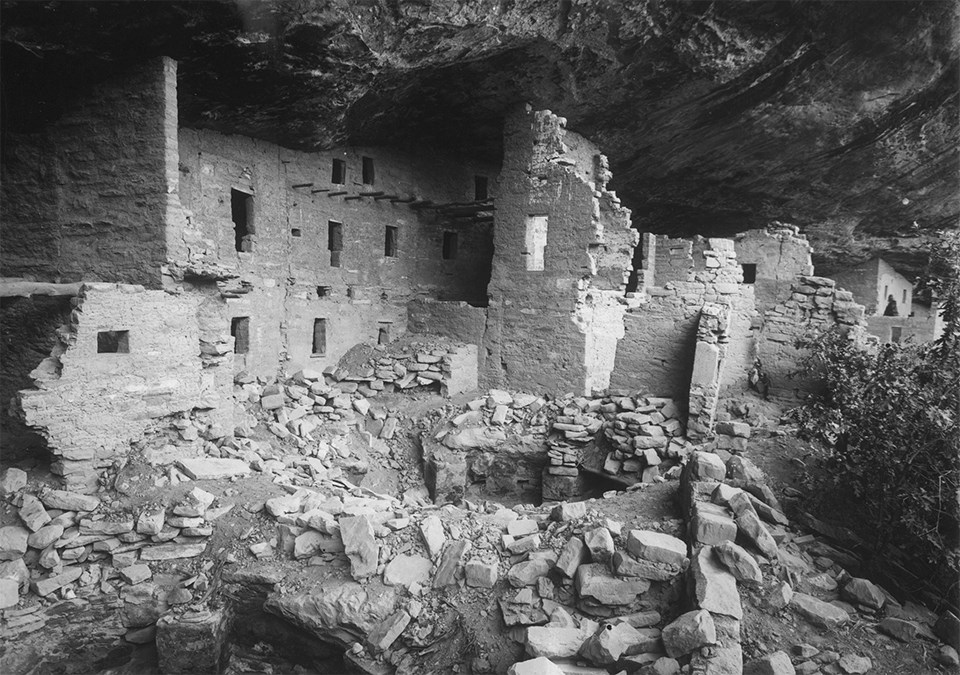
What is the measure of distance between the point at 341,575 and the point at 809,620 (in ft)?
15.6

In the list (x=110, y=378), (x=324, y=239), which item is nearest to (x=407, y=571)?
(x=110, y=378)

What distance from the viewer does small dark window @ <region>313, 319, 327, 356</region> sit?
43.8ft

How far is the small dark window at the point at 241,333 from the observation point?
11727mm

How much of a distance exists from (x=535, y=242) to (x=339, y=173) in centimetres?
507

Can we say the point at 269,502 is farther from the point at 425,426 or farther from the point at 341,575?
the point at 425,426

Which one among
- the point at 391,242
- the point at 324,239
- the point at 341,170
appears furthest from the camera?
the point at 391,242

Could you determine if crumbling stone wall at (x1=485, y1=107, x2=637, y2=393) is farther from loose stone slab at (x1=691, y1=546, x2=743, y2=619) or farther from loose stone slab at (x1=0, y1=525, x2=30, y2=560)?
loose stone slab at (x1=0, y1=525, x2=30, y2=560)

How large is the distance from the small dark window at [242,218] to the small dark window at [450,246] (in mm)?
5727

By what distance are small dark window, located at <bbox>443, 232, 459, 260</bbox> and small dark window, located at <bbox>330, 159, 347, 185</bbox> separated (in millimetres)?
3584

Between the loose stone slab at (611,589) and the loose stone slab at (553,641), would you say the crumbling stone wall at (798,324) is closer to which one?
the loose stone slab at (611,589)

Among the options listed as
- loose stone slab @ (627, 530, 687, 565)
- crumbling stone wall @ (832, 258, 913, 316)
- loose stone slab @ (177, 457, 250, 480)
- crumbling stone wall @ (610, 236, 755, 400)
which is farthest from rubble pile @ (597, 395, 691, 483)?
crumbling stone wall @ (832, 258, 913, 316)

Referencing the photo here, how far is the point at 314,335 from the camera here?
526 inches

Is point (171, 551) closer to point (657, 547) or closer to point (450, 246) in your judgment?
point (657, 547)

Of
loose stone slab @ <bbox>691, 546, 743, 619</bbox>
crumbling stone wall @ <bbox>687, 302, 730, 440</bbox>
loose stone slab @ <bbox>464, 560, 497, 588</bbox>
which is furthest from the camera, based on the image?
crumbling stone wall @ <bbox>687, 302, 730, 440</bbox>
